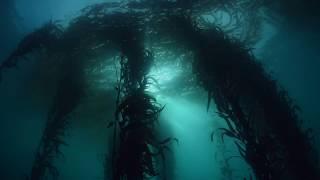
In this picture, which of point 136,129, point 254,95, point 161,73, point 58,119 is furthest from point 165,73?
point 136,129

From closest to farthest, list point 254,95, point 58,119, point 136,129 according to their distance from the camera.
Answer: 1. point 136,129
2. point 254,95
3. point 58,119

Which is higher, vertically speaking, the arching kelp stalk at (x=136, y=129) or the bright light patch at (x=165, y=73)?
the bright light patch at (x=165, y=73)

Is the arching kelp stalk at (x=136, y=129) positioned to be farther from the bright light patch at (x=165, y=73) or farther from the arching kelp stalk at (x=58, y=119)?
the bright light patch at (x=165, y=73)

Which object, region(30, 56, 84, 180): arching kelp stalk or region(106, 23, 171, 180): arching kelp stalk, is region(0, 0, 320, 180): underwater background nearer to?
region(30, 56, 84, 180): arching kelp stalk

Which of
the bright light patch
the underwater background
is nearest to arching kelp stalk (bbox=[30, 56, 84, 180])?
the underwater background

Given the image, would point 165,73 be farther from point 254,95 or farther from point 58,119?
point 254,95

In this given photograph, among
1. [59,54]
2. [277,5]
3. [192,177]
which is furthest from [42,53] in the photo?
[192,177]

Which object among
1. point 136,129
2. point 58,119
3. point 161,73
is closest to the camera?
point 136,129

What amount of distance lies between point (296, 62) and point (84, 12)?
22.8m

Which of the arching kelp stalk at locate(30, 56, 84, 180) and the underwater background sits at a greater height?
the underwater background

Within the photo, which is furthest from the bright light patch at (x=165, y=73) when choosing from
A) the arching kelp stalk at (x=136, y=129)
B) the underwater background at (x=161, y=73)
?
the arching kelp stalk at (x=136, y=129)

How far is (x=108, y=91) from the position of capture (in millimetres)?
22344

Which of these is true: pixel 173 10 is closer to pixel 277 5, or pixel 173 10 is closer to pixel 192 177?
pixel 277 5

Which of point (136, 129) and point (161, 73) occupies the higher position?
point (161, 73)
